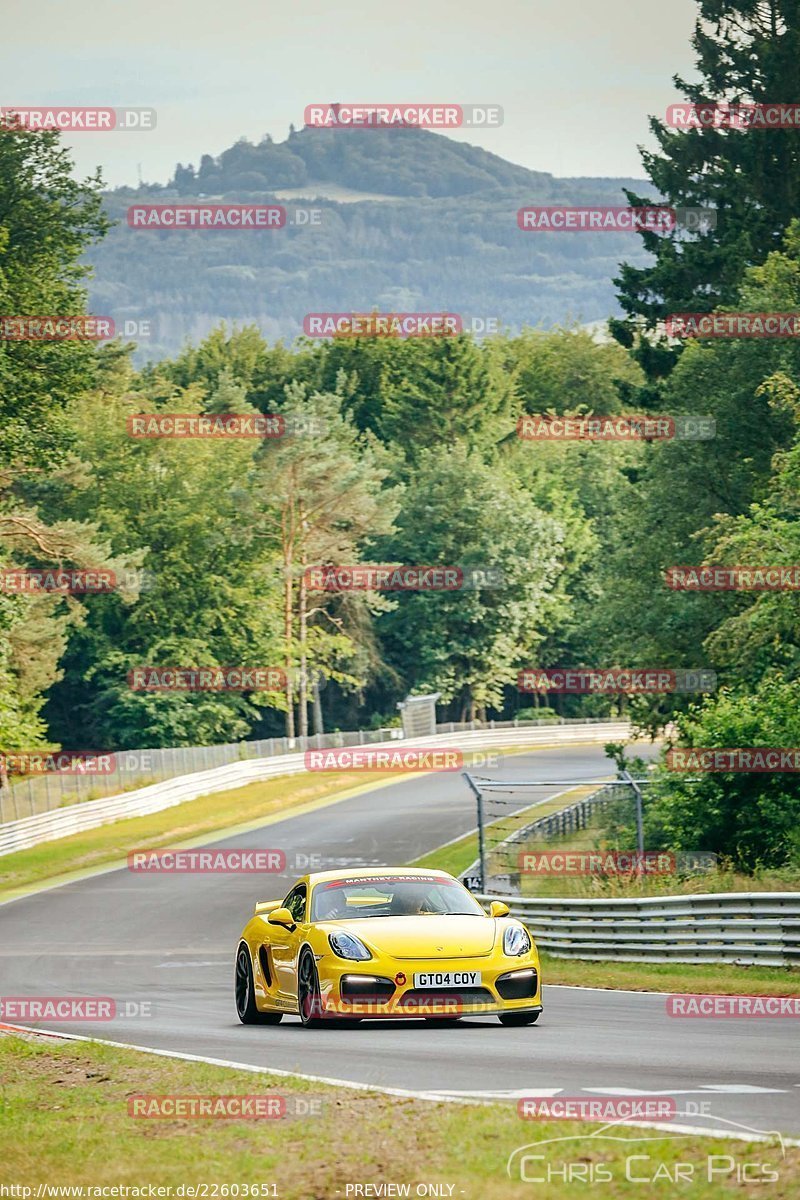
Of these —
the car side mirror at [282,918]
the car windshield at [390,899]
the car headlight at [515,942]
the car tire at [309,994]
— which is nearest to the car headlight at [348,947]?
the car tire at [309,994]

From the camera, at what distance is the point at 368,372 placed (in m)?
117

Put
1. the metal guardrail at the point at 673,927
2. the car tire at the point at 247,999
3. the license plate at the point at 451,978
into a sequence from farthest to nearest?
the metal guardrail at the point at 673,927 → the car tire at the point at 247,999 → the license plate at the point at 451,978

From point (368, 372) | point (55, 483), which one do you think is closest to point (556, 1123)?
point (55, 483)

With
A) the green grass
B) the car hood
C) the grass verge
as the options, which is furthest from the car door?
the grass verge

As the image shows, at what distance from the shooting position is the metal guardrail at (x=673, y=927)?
20422 millimetres

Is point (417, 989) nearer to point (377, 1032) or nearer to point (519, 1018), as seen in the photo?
point (377, 1032)

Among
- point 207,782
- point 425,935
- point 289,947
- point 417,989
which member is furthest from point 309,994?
point 207,782

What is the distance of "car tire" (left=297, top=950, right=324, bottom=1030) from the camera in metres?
14.7

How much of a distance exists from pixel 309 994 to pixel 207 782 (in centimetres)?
5239

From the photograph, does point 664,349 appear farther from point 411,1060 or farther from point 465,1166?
point 465,1166

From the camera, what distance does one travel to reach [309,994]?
14.9 meters

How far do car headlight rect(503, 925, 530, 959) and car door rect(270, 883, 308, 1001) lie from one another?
1768mm

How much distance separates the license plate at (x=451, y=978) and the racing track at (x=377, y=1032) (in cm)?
38

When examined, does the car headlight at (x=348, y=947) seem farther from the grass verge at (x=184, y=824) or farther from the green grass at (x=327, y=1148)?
the grass verge at (x=184, y=824)
